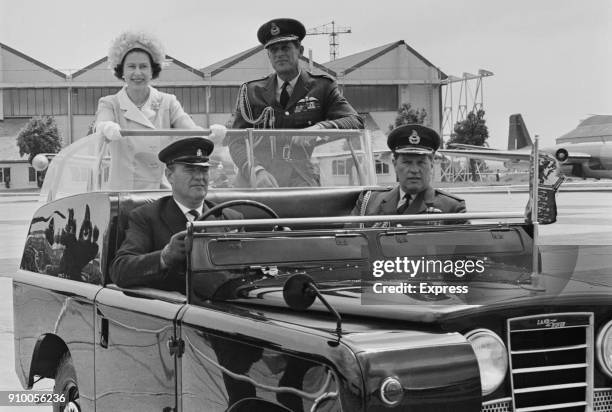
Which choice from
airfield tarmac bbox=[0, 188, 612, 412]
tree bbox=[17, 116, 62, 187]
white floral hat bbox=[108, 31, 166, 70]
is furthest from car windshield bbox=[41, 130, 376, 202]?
tree bbox=[17, 116, 62, 187]

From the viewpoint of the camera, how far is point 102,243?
15.0 ft

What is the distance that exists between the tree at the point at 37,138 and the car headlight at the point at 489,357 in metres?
52.2

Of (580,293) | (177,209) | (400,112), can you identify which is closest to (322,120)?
(177,209)

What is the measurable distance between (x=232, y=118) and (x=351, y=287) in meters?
3.01

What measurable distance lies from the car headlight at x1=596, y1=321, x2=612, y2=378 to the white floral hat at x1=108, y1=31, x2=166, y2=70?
139 inches

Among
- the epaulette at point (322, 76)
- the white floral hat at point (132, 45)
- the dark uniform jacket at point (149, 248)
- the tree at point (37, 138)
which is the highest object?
the tree at point (37, 138)

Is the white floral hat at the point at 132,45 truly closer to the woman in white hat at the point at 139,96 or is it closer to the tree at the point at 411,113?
the woman in white hat at the point at 139,96

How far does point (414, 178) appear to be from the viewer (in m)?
5.00

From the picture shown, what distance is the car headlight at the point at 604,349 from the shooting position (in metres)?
3.25

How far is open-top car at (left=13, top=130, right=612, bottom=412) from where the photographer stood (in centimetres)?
284

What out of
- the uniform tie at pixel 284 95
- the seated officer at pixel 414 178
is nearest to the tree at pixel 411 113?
the uniform tie at pixel 284 95

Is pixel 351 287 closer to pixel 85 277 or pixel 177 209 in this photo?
pixel 177 209

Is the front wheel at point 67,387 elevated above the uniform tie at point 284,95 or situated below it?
below

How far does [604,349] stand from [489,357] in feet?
1.60
